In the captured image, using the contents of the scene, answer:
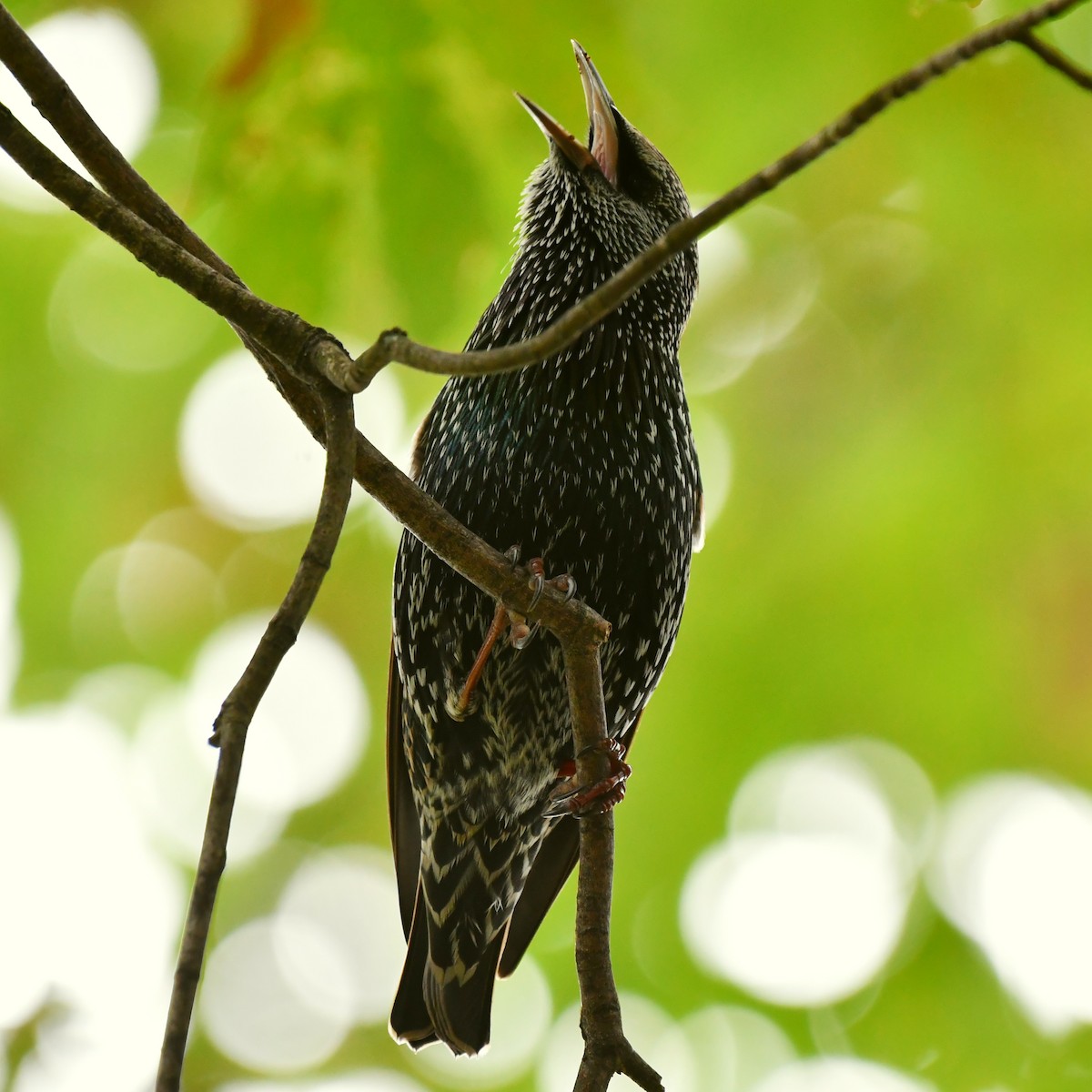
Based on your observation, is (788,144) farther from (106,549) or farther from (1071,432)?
(106,549)

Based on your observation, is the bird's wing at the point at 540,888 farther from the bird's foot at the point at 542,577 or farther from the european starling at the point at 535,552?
the bird's foot at the point at 542,577

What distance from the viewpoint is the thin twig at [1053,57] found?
170 cm

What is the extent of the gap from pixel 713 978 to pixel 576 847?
1500 millimetres

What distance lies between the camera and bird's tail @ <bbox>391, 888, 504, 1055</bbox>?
3.62 metres

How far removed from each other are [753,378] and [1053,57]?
289cm

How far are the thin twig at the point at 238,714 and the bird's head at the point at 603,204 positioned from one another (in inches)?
65.3

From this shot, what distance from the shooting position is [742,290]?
4.55m

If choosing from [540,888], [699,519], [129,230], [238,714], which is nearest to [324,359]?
[129,230]

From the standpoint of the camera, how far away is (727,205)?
5.32 ft

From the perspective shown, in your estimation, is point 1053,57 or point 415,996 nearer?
point 1053,57

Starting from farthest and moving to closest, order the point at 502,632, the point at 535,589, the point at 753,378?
the point at 753,378
the point at 502,632
the point at 535,589

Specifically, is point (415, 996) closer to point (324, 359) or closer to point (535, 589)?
point (535, 589)

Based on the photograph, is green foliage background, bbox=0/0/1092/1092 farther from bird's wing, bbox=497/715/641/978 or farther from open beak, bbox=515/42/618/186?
bird's wing, bbox=497/715/641/978

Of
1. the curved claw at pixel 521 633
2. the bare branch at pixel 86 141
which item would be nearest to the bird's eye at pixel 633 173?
the curved claw at pixel 521 633
